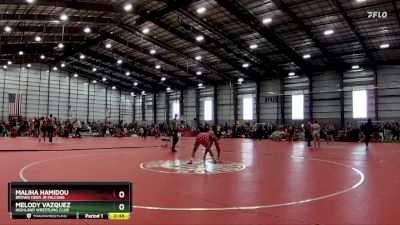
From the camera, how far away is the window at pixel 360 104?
124ft

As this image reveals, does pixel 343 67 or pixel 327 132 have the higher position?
pixel 343 67

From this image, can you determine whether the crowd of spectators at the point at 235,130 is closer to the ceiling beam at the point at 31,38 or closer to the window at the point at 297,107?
the window at the point at 297,107

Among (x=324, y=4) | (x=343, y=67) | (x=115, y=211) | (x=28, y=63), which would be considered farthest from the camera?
(x=28, y=63)

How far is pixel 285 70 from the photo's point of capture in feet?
141

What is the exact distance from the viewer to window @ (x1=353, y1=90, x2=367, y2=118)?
3769 cm

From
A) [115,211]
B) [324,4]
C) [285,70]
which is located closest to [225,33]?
[324,4]

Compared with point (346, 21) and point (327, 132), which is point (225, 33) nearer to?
point (346, 21)

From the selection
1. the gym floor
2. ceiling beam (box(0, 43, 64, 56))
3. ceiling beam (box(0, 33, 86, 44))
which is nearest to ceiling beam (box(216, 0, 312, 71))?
the gym floor

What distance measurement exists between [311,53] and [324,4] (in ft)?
37.0

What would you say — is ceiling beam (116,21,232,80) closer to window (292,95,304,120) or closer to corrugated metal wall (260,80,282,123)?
corrugated metal wall (260,80,282,123)

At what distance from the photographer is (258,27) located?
29.9 meters

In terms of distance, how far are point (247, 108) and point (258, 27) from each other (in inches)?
787
